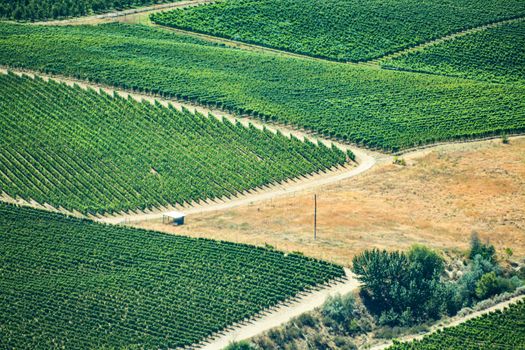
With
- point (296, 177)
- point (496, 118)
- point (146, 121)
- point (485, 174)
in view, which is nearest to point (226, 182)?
point (296, 177)

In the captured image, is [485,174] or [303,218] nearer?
[303,218]

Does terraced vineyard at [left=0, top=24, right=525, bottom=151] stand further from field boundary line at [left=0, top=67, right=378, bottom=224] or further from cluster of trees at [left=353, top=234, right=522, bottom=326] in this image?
cluster of trees at [left=353, top=234, right=522, bottom=326]

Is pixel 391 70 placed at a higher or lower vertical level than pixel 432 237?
higher

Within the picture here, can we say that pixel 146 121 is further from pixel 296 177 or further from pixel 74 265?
pixel 74 265

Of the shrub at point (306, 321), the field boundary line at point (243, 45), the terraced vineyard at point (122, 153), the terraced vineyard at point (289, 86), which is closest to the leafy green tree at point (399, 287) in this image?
the shrub at point (306, 321)

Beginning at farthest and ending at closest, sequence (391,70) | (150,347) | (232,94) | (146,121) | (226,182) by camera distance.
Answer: (391,70) < (232,94) < (146,121) < (226,182) < (150,347)

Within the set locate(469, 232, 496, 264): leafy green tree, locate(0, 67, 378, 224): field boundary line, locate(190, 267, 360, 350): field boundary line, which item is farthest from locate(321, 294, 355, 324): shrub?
locate(0, 67, 378, 224): field boundary line
